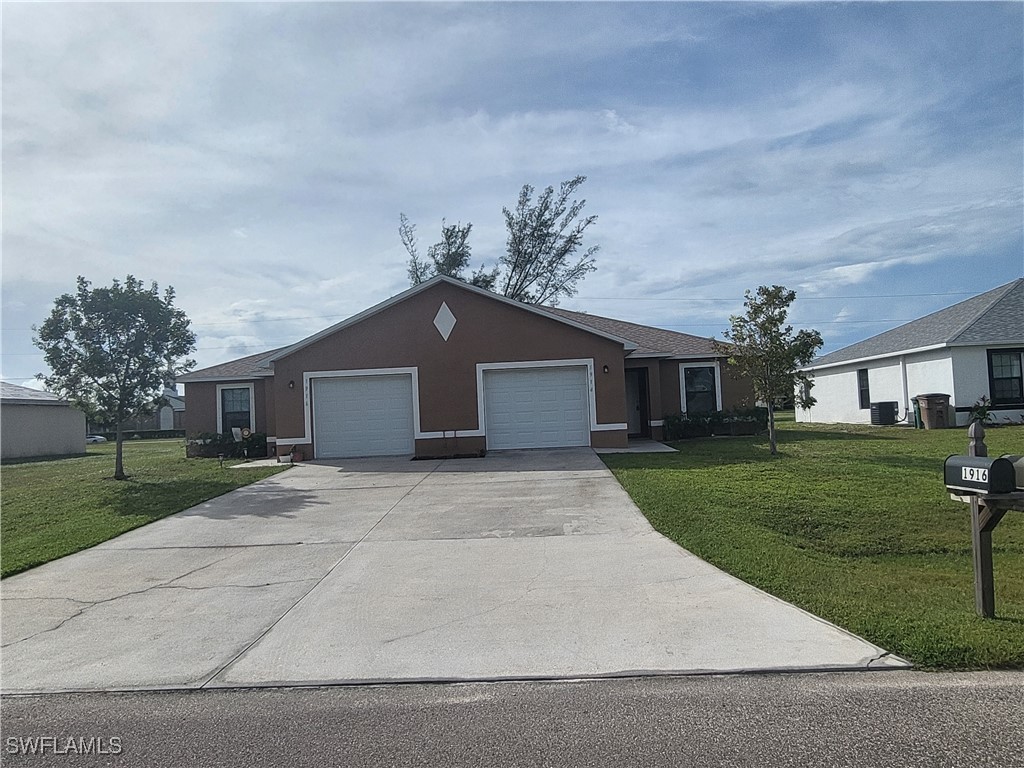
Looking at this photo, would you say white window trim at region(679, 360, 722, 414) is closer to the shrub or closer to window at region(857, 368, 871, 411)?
window at region(857, 368, 871, 411)

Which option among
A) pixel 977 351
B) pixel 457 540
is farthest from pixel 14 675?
pixel 977 351

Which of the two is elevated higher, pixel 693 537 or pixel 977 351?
pixel 977 351

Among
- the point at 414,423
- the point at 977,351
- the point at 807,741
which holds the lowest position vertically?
the point at 807,741

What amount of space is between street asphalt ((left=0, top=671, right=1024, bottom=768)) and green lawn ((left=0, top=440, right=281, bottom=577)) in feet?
16.9

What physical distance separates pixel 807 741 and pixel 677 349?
19.3m

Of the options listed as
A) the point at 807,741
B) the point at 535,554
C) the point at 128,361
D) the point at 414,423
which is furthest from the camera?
the point at 414,423

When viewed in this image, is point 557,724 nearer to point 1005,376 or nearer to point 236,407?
point 236,407

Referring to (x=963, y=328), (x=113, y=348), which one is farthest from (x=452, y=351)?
(x=963, y=328)

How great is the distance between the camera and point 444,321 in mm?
18844

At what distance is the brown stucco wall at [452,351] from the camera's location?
1870cm

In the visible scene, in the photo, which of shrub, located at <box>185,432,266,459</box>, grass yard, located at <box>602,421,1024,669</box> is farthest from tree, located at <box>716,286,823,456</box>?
shrub, located at <box>185,432,266,459</box>

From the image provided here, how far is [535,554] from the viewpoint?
8062 millimetres

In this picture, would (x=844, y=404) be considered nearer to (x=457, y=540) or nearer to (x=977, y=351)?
(x=977, y=351)

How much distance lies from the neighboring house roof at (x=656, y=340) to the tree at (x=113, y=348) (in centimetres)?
997
